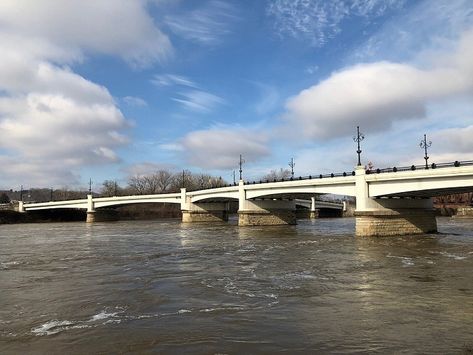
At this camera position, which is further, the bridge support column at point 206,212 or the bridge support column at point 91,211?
the bridge support column at point 91,211

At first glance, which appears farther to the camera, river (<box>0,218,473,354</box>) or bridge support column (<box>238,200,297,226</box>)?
bridge support column (<box>238,200,297,226</box>)

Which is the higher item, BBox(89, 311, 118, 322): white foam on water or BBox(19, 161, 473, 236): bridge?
BBox(19, 161, 473, 236): bridge

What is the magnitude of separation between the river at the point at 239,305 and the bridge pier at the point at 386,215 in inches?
543

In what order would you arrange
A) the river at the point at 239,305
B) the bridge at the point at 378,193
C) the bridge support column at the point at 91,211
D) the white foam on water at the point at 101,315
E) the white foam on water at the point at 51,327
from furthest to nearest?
the bridge support column at the point at 91,211
the bridge at the point at 378,193
the white foam on water at the point at 101,315
the white foam on water at the point at 51,327
the river at the point at 239,305

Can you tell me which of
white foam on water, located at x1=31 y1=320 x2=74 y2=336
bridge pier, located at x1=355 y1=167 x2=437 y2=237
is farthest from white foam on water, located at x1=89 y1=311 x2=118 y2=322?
bridge pier, located at x1=355 y1=167 x2=437 y2=237

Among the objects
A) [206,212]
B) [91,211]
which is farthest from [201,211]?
[91,211]

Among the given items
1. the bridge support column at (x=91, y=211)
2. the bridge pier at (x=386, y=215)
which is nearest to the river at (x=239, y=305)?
the bridge pier at (x=386, y=215)

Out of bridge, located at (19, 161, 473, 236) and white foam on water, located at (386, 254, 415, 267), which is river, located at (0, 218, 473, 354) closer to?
white foam on water, located at (386, 254, 415, 267)

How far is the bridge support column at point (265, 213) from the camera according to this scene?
61.3 m

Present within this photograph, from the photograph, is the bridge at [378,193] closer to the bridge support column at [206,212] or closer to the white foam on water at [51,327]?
the bridge support column at [206,212]

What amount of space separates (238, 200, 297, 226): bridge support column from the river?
35944 millimetres

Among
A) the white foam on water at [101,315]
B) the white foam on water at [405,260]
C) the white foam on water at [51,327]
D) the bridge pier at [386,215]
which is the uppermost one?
the bridge pier at [386,215]

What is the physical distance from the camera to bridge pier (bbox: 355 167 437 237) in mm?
39219

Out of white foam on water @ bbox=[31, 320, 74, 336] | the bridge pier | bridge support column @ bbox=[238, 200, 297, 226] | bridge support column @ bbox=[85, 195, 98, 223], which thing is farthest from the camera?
bridge support column @ bbox=[85, 195, 98, 223]
